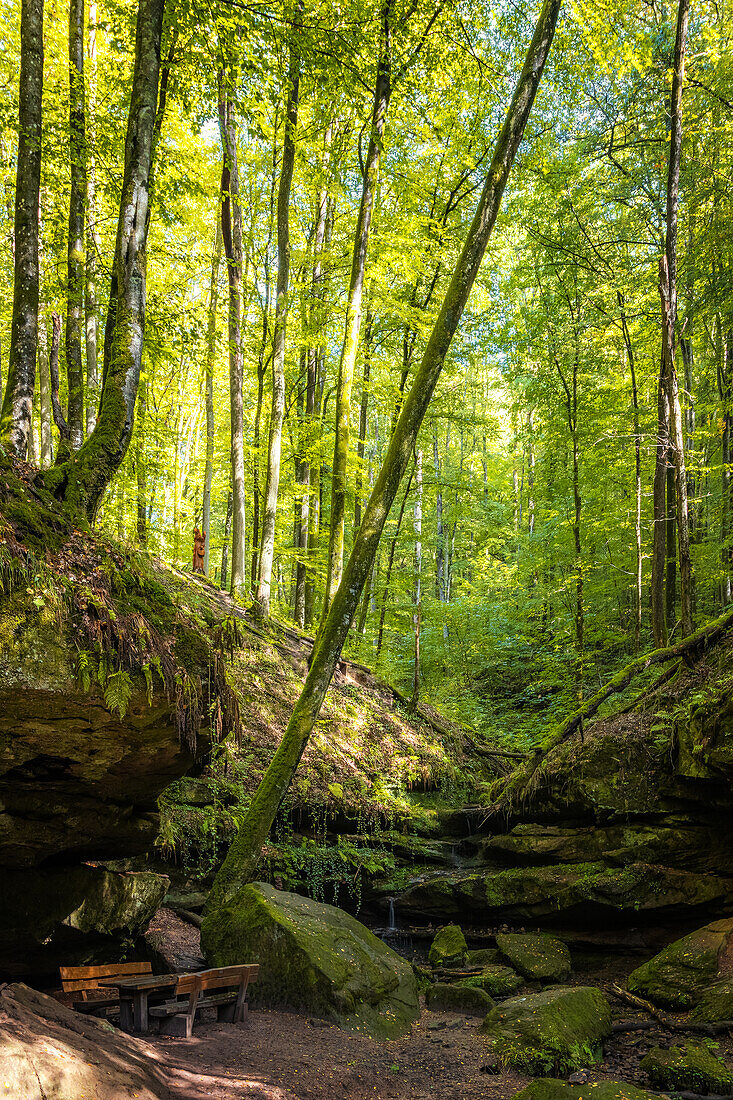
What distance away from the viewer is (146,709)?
4.93 m

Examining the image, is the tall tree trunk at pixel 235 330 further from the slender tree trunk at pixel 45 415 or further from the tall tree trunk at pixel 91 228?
the slender tree trunk at pixel 45 415

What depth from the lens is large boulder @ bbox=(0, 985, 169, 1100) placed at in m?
2.65

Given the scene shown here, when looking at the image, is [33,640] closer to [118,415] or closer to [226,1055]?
[118,415]

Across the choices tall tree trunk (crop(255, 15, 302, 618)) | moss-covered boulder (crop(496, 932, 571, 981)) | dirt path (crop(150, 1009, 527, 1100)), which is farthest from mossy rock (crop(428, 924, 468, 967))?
tall tree trunk (crop(255, 15, 302, 618))

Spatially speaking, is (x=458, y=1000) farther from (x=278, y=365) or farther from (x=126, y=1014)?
(x=278, y=365)

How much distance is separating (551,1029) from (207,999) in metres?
3.43

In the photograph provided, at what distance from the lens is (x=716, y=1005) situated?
6258mm

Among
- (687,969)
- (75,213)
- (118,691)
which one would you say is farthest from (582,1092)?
(75,213)

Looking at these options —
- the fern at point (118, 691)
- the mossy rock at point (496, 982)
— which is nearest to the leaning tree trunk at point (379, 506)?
the mossy rock at point (496, 982)

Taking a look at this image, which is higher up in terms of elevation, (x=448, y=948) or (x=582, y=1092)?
(x=582, y=1092)

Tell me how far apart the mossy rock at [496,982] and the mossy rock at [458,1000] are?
13cm

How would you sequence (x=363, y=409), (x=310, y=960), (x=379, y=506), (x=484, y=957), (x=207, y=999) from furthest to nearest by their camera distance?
(x=363, y=409) < (x=484, y=957) < (x=379, y=506) < (x=310, y=960) < (x=207, y=999)

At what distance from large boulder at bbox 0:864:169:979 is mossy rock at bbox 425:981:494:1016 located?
142 inches

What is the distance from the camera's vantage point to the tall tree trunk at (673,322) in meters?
9.35
